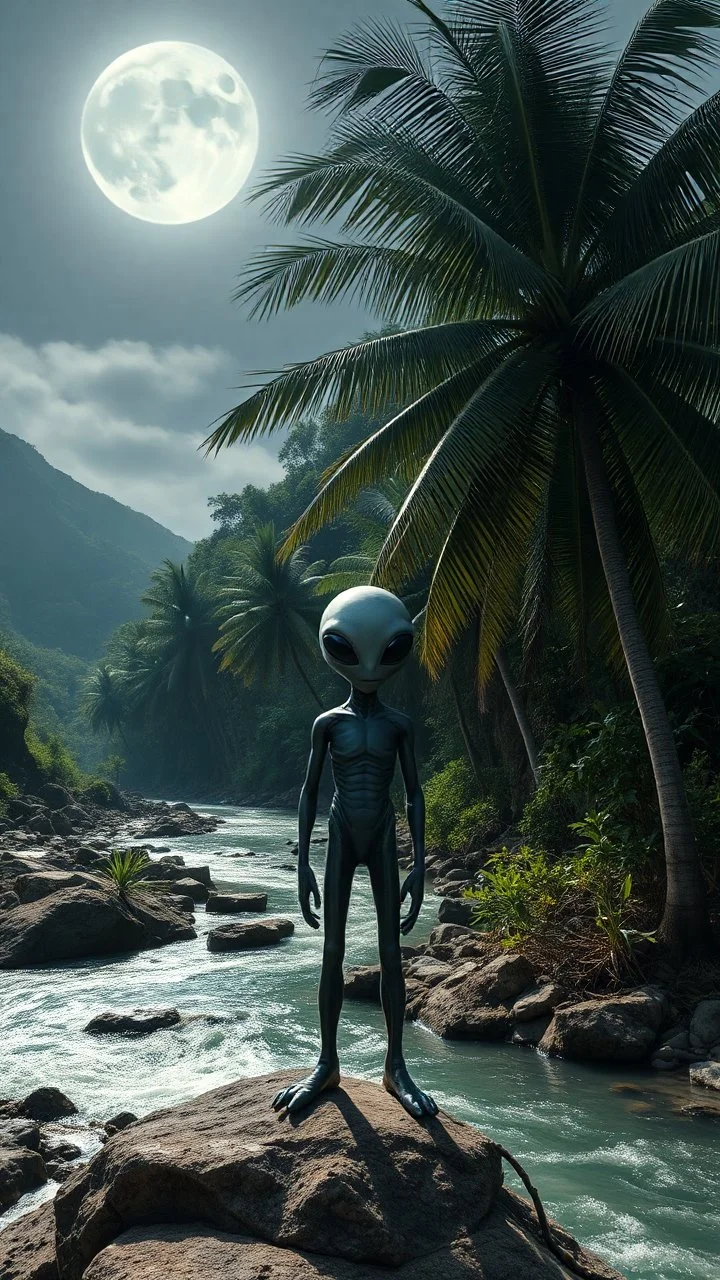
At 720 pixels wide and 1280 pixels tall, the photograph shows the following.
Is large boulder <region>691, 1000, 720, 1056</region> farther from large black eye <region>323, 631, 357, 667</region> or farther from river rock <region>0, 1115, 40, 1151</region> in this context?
large black eye <region>323, 631, 357, 667</region>

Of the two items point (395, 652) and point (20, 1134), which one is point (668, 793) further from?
point (20, 1134)

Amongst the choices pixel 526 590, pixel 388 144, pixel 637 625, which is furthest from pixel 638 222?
pixel 526 590

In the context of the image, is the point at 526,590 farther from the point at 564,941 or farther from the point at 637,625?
the point at 564,941

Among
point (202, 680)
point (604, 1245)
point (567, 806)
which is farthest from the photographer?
point (202, 680)

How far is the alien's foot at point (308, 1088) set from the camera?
392 centimetres

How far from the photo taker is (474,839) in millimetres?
22172

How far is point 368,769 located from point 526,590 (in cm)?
894

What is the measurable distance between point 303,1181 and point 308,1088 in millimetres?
547

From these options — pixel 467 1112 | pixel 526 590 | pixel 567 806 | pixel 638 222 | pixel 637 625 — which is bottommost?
pixel 467 1112

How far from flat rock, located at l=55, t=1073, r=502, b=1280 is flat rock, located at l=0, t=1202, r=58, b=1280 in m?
0.23

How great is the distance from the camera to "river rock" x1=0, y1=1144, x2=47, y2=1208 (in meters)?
5.57

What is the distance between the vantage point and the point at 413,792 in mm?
4527

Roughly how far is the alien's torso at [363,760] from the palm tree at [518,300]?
4.67 metres

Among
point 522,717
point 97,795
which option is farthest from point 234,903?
point 97,795
